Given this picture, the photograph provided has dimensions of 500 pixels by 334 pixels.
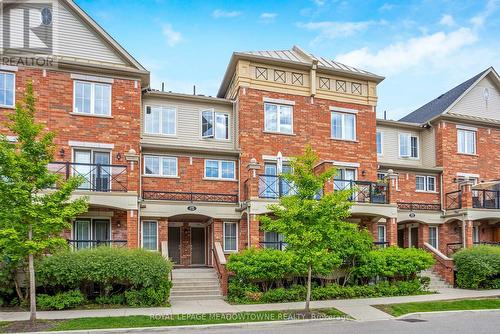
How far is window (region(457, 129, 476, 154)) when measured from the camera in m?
26.0

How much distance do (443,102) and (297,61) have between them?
10.7 meters

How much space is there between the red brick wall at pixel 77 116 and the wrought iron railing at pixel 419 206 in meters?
13.8

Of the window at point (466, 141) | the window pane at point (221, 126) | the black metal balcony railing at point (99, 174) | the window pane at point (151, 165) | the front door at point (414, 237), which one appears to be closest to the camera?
the black metal balcony railing at point (99, 174)

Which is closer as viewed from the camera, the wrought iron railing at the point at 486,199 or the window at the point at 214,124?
the window at the point at 214,124

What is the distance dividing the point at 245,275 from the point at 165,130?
8.14 metres

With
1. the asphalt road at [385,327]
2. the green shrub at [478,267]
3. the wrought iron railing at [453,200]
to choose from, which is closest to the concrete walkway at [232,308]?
the asphalt road at [385,327]

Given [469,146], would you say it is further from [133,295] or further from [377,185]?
[133,295]

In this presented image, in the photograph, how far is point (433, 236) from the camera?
25.3 metres

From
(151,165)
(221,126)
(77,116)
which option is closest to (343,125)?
(221,126)

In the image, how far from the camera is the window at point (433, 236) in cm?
2516

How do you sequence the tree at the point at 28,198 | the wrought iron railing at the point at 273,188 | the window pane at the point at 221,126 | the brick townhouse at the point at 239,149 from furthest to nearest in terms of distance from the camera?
1. the window pane at the point at 221,126
2. the wrought iron railing at the point at 273,188
3. the brick townhouse at the point at 239,149
4. the tree at the point at 28,198

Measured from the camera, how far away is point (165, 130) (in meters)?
21.5

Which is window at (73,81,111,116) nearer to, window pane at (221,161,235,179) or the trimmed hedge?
window pane at (221,161,235,179)

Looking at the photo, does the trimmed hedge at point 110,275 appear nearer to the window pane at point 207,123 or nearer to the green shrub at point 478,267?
the window pane at point 207,123
